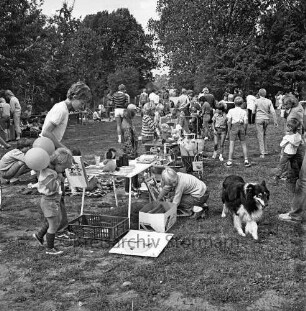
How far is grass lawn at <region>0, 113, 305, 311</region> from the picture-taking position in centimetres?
414

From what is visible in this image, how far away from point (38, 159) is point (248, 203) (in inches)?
105

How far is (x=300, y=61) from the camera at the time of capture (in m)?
31.6

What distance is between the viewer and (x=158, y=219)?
19.5 feet

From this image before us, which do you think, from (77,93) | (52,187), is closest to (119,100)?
(77,93)

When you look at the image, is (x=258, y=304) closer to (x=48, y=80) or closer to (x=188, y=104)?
(x=188, y=104)

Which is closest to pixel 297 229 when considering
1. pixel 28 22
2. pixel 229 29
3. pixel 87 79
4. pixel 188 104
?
→ pixel 188 104

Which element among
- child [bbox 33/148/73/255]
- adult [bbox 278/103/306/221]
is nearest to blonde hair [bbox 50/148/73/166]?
child [bbox 33/148/73/255]

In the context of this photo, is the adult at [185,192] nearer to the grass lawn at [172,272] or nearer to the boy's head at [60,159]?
the grass lawn at [172,272]

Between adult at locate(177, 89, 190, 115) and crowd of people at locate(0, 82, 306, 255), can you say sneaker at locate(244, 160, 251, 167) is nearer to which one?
crowd of people at locate(0, 82, 306, 255)

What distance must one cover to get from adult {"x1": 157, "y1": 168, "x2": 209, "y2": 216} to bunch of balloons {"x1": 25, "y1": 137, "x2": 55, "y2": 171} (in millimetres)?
1972

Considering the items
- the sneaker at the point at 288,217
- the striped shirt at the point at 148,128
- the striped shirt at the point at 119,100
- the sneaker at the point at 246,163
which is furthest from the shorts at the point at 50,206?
the striped shirt at the point at 119,100

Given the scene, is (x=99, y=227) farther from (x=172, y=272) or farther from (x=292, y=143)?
(x=292, y=143)

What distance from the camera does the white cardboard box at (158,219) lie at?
5932 mm

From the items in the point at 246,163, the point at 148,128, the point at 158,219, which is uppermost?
the point at 148,128
